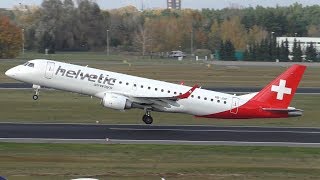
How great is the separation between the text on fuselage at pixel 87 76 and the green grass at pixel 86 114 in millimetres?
3171

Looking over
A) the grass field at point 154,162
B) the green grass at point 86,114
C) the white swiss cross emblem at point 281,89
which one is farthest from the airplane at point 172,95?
the grass field at point 154,162

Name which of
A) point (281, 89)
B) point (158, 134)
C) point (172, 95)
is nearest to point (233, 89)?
point (172, 95)

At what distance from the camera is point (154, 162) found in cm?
3722

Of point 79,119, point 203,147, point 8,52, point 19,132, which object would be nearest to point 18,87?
point 79,119

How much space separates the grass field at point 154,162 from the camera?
33.6 m

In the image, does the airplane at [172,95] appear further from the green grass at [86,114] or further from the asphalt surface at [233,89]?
the asphalt surface at [233,89]

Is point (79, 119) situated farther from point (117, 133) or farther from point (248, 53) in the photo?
point (248, 53)

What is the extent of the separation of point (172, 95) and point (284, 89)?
7.18m

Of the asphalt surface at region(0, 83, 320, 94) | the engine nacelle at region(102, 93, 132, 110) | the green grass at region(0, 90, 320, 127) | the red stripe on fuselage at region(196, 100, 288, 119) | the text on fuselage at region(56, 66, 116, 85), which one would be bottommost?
the asphalt surface at region(0, 83, 320, 94)

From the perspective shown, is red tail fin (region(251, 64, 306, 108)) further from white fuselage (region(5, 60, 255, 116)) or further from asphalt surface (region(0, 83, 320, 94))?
asphalt surface (region(0, 83, 320, 94))

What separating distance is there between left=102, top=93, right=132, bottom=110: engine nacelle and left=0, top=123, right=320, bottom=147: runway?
4.36 ft

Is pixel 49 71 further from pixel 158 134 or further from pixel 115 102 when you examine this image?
pixel 158 134

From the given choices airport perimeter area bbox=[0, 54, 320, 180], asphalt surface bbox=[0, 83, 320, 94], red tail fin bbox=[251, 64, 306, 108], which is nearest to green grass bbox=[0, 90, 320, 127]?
airport perimeter area bbox=[0, 54, 320, 180]

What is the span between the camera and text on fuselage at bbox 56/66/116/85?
52844mm
